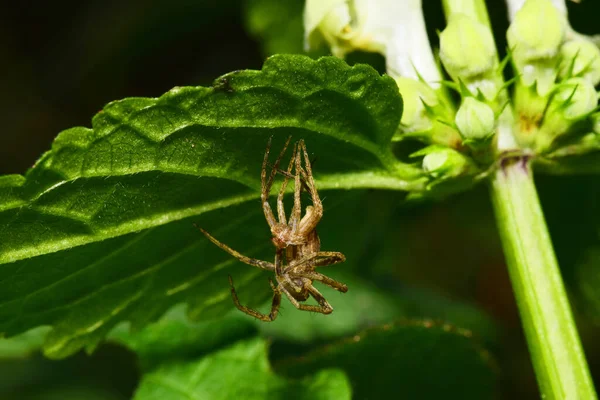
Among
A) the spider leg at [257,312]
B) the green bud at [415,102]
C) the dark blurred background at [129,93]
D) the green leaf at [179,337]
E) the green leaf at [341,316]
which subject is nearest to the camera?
the green bud at [415,102]

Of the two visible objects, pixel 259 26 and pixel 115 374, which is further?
pixel 115 374

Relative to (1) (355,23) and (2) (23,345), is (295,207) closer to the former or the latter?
(1) (355,23)

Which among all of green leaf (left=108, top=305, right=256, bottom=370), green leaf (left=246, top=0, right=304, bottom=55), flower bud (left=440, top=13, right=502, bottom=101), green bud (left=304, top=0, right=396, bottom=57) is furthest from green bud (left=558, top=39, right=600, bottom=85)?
green leaf (left=246, top=0, right=304, bottom=55)

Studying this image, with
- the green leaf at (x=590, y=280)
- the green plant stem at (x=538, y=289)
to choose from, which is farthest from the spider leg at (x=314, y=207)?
the green leaf at (x=590, y=280)

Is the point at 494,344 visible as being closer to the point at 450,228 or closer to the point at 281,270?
the point at 450,228

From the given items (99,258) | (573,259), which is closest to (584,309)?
(573,259)

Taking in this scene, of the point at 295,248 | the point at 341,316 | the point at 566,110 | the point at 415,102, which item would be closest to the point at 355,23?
the point at 415,102

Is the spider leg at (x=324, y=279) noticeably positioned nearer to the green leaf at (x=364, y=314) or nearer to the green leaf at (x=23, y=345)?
the green leaf at (x=364, y=314)
